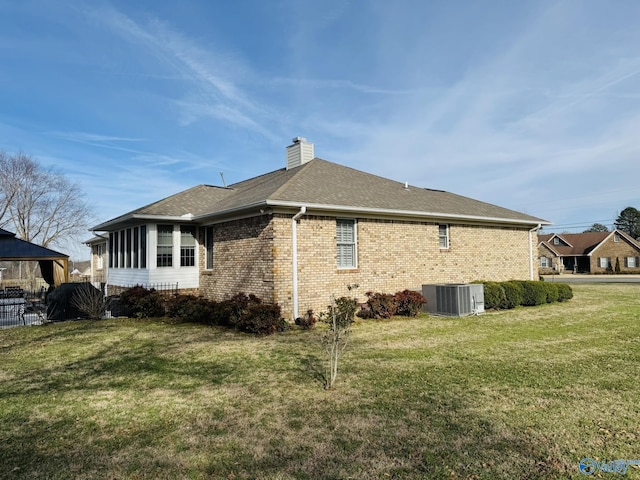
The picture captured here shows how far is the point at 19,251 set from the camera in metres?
13.4

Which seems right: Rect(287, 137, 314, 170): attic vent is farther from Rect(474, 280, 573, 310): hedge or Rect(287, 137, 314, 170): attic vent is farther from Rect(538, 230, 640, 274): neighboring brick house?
Rect(538, 230, 640, 274): neighboring brick house

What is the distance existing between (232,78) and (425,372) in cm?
1266

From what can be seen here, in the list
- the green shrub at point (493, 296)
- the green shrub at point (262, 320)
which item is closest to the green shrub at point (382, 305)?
the green shrub at point (262, 320)

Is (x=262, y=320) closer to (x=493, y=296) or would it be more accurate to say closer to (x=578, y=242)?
(x=493, y=296)

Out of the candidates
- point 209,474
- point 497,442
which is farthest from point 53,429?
point 497,442

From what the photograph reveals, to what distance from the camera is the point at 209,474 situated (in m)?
3.35

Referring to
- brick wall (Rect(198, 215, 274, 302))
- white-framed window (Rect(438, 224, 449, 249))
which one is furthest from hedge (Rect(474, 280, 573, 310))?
brick wall (Rect(198, 215, 274, 302))

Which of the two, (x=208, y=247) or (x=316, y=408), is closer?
(x=316, y=408)

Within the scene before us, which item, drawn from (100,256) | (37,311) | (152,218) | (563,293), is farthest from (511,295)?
(100,256)

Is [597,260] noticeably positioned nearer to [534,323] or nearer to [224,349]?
[534,323]

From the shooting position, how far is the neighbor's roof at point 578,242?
47.3 m

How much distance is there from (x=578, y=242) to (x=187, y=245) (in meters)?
53.4

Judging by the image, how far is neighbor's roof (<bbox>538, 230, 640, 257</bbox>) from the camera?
47344 mm

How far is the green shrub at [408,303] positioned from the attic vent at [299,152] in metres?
7.01
